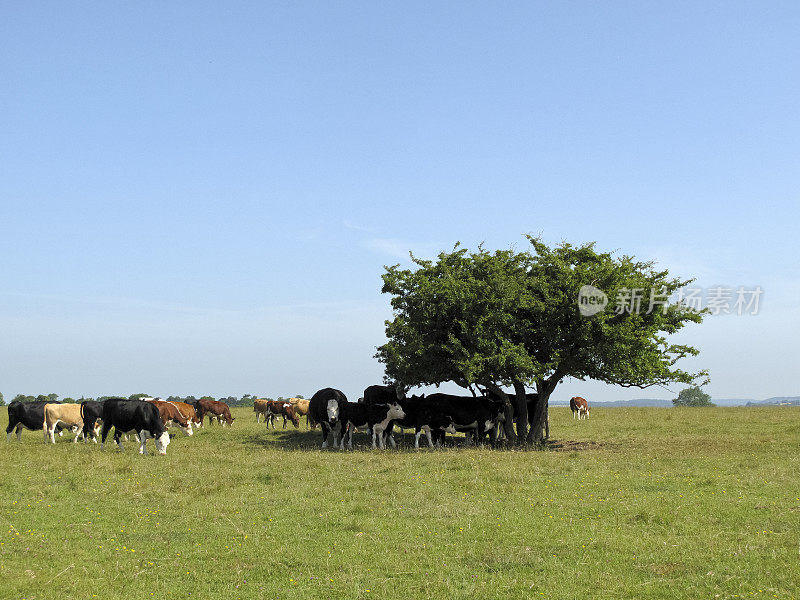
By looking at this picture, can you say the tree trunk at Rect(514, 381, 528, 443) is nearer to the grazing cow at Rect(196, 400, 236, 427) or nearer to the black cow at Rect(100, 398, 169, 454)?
the black cow at Rect(100, 398, 169, 454)

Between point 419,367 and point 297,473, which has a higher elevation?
point 419,367

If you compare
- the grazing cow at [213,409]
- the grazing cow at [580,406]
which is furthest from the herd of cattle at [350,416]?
the grazing cow at [580,406]

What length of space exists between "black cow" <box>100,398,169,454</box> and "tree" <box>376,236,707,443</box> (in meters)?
9.77

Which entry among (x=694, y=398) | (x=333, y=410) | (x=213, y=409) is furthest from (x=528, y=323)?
(x=694, y=398)

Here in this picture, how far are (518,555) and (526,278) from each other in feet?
60.6

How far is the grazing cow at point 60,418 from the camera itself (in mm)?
30375

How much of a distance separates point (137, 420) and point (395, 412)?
10.9m

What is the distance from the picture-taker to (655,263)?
29125 mm

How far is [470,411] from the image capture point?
29.5 m

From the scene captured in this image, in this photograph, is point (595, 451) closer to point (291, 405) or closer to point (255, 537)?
point (255, 537)

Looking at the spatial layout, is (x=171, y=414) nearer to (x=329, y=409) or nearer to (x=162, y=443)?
(x=162, y=443)

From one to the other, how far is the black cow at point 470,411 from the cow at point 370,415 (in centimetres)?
177

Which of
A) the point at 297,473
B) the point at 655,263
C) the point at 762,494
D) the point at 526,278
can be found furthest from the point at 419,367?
the point at 762,494

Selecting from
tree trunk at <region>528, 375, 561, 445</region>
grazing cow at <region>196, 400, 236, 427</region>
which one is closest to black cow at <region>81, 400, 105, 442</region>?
grazing cow at <region>196, 400, 236, 427</region>
